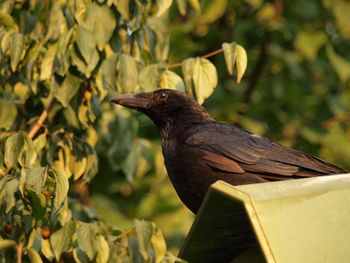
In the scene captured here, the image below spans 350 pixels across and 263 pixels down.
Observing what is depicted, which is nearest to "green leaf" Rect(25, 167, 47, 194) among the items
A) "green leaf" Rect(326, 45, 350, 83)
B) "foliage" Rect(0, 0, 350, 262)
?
"foliage" Rect(0, 0, 350, 262)

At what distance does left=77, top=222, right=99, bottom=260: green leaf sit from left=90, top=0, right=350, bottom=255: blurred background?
3244mm

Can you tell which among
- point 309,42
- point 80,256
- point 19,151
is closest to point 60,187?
point 19,151

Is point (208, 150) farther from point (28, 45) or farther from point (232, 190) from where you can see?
point (232, 190)

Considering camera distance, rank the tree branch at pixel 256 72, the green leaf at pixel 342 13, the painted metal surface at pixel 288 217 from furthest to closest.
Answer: the tree branch at pixel 256 72
the green leaf at pixel 342 13
the painted metal surface at pixel 288 217

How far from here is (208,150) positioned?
18.4ft

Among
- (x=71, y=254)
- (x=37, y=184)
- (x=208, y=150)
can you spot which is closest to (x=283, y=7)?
(x=208, y=150)

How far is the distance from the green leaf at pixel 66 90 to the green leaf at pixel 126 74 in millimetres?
304

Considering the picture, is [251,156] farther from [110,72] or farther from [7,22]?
[7,22]

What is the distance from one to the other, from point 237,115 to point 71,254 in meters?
3.91

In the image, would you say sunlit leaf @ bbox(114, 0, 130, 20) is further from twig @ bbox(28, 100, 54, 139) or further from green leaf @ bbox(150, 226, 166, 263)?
green leaf @ bbox(150, 226, 166, 263)

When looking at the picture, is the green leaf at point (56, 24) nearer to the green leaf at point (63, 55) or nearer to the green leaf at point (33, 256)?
the green leaf at point (63, 55)

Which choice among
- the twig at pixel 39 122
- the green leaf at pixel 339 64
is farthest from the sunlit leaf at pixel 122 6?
the green leaf at pixel 339 64

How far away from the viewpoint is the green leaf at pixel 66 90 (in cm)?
528

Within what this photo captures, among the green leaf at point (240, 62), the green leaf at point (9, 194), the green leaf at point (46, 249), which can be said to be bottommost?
the green leaf at point (46, 249)
